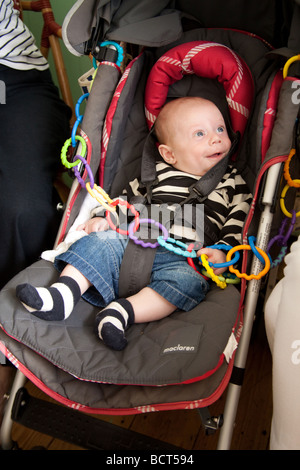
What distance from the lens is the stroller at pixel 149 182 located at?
2.84ft

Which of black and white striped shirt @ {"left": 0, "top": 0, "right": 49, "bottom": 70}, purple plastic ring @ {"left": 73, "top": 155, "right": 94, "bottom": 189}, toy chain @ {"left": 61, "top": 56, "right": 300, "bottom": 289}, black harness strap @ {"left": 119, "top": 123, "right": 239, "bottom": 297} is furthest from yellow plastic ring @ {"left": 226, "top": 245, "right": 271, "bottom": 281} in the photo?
black and white striped shirt @ {"left": 0, "top": 0, "right": 49, "bottom": 70}

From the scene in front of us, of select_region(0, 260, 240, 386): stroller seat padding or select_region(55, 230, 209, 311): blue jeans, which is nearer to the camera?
select_region(0, 260, 240, 386): stroller seat padding

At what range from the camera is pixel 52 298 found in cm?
94

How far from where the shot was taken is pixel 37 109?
4.81 feet

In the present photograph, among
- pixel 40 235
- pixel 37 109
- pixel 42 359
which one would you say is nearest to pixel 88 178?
pixel 40 235

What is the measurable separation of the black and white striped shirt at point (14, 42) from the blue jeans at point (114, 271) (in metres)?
0.75

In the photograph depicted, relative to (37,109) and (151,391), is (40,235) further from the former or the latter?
(151,391)

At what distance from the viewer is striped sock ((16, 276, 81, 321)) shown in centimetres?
91

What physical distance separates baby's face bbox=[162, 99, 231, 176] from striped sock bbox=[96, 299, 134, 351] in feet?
1.59

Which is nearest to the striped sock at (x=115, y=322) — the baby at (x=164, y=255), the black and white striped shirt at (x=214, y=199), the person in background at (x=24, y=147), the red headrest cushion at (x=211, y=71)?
the baby at (x=164, y=255)

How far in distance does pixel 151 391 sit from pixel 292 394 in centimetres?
29

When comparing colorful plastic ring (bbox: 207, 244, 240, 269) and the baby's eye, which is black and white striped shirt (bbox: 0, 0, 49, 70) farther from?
colorful plastic ring (bbox: 207, 244, 240, 269)

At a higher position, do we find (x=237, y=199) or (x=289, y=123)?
(x=289, y=123)

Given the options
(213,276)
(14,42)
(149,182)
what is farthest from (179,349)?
(14,42)
